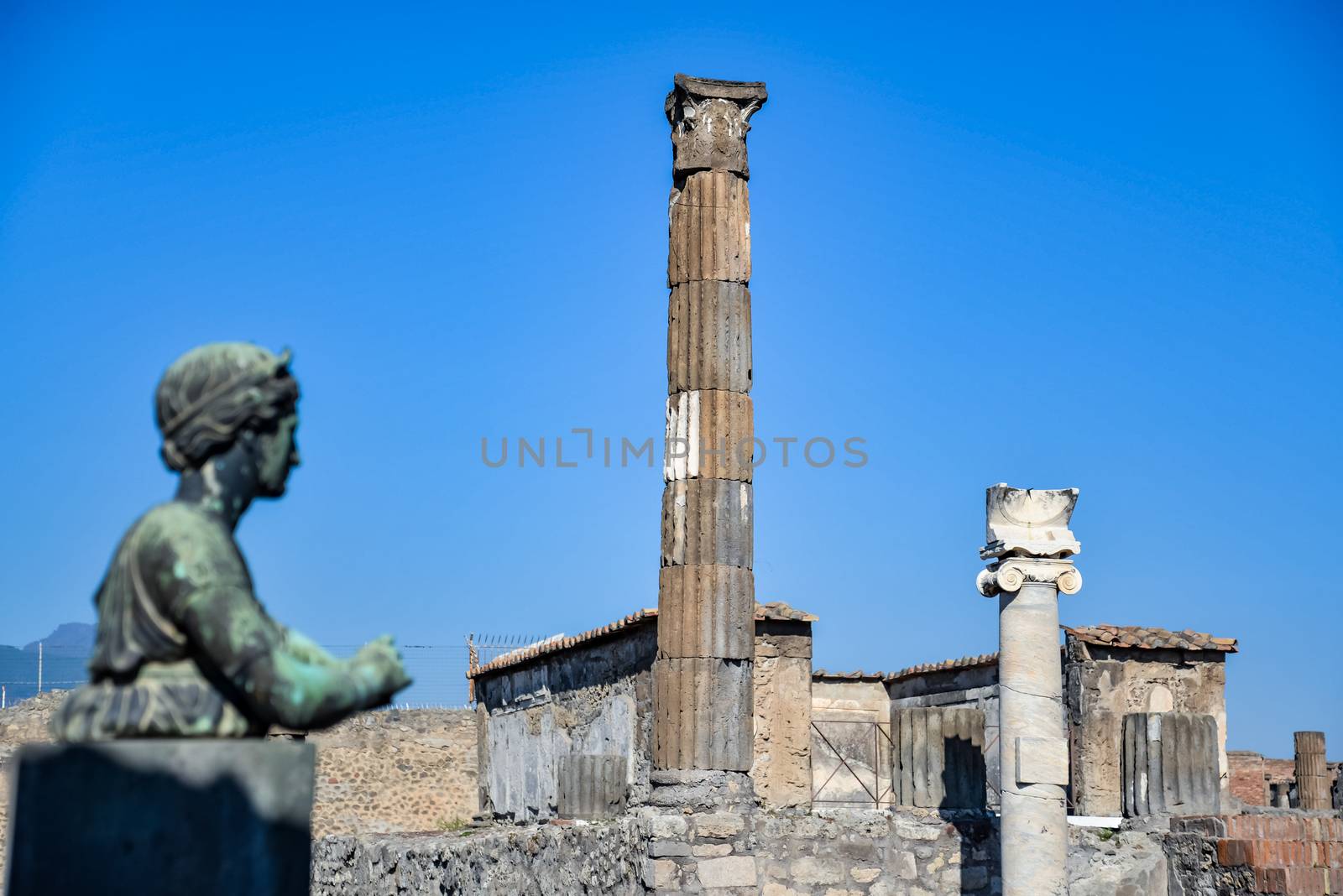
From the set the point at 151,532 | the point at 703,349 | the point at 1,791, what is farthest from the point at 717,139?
the point at 1,791

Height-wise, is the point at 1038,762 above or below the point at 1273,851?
above

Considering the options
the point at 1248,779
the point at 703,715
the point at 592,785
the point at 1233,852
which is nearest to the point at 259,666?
the point at 1233,852

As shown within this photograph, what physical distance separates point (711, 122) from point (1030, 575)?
4.67 metres

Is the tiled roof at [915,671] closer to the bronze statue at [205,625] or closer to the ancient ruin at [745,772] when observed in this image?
the ancient ruin at [745,772]

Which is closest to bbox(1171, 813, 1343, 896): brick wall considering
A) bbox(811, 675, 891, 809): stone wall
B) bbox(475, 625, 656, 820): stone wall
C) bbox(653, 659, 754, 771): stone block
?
bbox(653, 659, 754, 771): stone block

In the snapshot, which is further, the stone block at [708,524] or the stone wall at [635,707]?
the stone wall at [635,707]

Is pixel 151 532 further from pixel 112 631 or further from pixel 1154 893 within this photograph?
pixel 1154 893

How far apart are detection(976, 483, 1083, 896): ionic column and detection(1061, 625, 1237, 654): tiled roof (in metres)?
6.62

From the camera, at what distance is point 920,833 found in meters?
11.3

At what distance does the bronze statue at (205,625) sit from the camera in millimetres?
2717

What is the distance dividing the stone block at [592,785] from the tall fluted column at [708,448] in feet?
3.88

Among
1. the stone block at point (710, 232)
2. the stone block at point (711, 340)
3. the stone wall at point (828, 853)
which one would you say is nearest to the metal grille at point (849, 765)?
the stone wall at point (828, 853)

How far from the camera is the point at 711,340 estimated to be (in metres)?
12.5

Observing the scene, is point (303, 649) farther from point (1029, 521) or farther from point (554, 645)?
point (554, 645)
